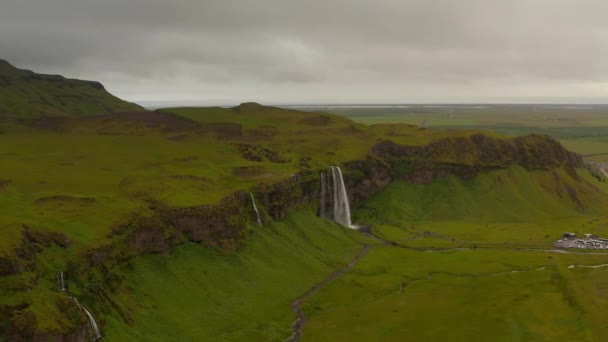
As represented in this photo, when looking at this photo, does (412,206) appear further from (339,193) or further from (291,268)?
(291,268)

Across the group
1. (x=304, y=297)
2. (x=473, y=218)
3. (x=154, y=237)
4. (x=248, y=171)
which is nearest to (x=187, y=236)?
(x=154, y=237)

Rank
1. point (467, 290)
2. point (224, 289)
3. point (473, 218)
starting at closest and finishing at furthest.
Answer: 1. point (224, 289)
2. point (467, 290)
3. point (473, 218)

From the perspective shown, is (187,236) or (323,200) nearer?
(187,236)

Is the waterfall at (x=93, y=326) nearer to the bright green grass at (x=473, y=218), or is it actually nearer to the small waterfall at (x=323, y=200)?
the small waterfall at (x=323, y=200)

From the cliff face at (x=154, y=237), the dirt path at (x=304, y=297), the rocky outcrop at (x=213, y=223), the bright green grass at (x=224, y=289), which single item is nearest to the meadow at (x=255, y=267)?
the bright green grass at (x=224, y=289)

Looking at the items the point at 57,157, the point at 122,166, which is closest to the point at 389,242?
the point at 122,166

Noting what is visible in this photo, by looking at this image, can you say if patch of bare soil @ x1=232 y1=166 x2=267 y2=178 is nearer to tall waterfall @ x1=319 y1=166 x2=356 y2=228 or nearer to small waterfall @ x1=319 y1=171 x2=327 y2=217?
small waterfall @ x1=319 y1=171 x2=327 y2=217

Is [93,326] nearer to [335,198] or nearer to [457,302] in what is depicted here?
[457,302]
